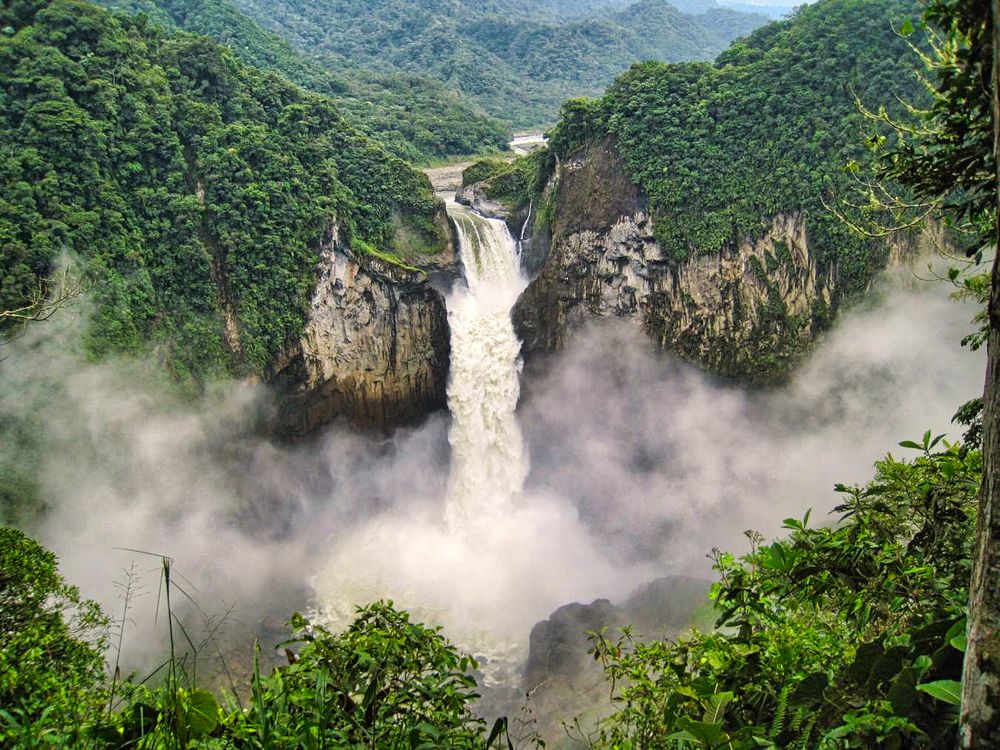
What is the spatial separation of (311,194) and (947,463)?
741 inches

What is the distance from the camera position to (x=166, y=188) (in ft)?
57.2

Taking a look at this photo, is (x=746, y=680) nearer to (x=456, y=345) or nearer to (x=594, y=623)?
(x=594, y=623)

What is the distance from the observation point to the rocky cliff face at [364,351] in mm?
18438

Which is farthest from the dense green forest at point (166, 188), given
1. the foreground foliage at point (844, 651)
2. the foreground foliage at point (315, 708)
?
the foreground foliage at point (844, 651)

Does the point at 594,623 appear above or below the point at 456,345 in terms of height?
below

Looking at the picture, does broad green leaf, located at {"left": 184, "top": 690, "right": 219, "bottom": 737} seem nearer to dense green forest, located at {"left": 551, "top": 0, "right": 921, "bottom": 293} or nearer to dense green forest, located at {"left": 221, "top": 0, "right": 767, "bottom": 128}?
dense green forest, located at {"left": 551, "top": 0, "right": 921, "bottom": 293}

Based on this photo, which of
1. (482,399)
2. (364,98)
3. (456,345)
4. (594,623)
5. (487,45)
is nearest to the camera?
(594,623)

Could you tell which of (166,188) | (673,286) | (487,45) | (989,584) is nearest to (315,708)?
(989,584)

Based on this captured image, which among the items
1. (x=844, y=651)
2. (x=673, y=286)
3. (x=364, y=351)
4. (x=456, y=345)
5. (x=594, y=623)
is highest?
(x=456, y=345)

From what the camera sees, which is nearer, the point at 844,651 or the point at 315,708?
the point at 315,708

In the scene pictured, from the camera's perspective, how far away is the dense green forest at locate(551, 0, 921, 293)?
18719 mm

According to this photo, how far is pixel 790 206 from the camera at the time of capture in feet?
62.1

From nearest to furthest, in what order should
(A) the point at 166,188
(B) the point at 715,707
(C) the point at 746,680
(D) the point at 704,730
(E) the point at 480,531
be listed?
(D) the point at 704,730 → (B) the point at 715,707 → (C) the point at 746,680 → (A) the point at 166,188 → (E) the point at 480,531

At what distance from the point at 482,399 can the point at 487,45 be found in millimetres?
51616
